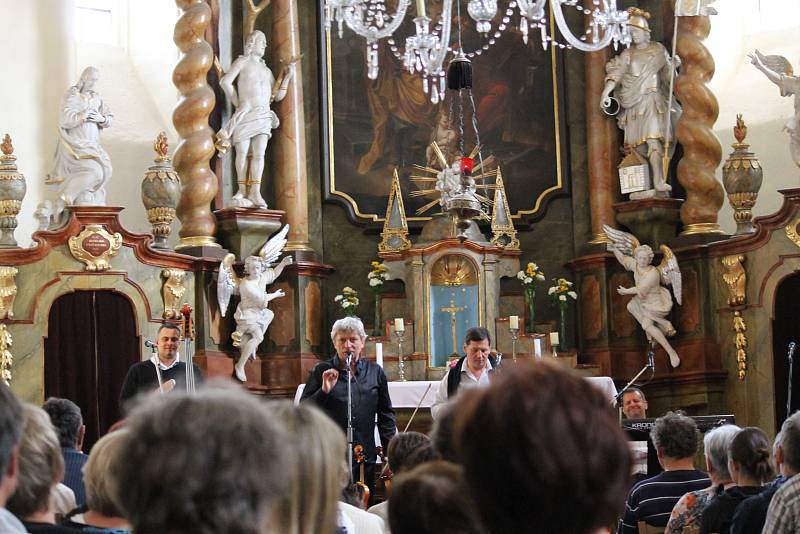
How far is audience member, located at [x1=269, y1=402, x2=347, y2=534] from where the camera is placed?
86.4 inches

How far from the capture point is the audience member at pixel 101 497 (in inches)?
129

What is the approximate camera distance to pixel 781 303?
12.6 metres

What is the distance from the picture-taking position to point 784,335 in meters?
12.5

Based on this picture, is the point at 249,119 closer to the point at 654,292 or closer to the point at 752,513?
the point at 654,292

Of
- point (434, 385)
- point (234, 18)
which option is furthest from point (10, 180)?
point (434, 385)

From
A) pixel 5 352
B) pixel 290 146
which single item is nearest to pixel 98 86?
pixel 290 146

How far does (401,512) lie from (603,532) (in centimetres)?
48

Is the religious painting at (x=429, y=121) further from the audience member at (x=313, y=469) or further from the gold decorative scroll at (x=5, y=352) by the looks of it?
the audience member at (x=313, y=469)

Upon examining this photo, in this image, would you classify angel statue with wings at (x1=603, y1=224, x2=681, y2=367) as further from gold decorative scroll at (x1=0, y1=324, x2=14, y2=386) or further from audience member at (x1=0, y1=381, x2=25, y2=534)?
audience member at (x1=0, y1=381, x2=25, y2=534)

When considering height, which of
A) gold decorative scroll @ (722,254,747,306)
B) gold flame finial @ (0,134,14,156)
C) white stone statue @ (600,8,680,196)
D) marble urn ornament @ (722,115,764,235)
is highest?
white stone statue @ (600,8,680,196)

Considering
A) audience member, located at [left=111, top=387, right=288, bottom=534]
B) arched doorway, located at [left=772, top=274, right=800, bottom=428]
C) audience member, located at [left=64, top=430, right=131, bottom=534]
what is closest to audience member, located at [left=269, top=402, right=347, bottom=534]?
audience member, located at [left=111, top=387, right=288, bottom=534]

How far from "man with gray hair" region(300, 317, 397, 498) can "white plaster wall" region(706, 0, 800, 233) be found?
808cm

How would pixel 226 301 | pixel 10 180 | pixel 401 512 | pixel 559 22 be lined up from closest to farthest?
pixel 401 512
pixel 559 22
pixel 10 180
pixel 226 301

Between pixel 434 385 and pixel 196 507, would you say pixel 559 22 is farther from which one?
pixel 196 507
